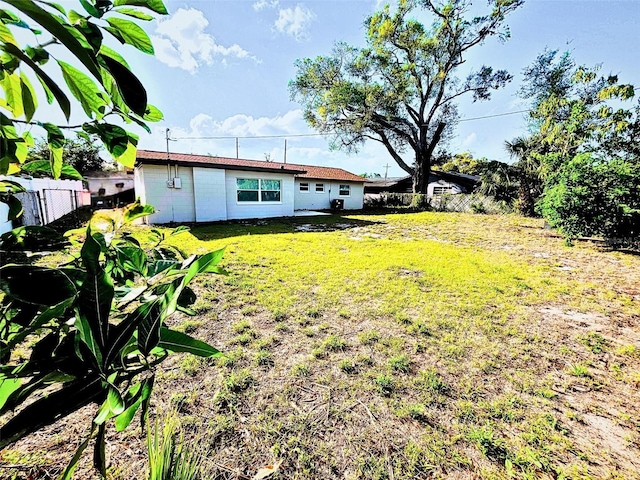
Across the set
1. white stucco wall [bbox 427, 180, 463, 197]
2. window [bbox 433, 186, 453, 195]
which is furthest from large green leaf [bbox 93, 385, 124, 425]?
window [bbox 433, 186, 453, 195]

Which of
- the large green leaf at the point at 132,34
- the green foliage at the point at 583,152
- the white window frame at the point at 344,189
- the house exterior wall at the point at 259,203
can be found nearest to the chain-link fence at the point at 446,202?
the green foliage at the point at 583,152

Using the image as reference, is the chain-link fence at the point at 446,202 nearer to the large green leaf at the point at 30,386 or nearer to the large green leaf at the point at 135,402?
the large green leaf at the point at 135,402

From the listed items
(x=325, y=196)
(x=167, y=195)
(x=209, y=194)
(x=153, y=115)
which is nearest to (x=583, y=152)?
(x=325, y=196)

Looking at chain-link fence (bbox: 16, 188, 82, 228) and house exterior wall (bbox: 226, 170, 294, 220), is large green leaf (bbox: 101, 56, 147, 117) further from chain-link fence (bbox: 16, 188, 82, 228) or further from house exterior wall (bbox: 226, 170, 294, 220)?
house exterior wall (bbox: 226, 170, 294, 220)

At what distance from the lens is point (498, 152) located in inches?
639

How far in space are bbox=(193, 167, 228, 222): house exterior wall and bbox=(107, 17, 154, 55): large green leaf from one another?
37.7 ft

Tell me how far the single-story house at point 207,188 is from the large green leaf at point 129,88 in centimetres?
1081

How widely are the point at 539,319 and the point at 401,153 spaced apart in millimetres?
19572

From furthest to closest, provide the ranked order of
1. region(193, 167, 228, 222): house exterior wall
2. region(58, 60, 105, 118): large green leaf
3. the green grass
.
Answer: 1. region(193, 167, 228, 222): house exterior wall
2. the green grass
3. region(58, 60, 105, 118): large green leaf

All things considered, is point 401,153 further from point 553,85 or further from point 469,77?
point 553,85

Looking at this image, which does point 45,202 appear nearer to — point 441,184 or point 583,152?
point 583,152

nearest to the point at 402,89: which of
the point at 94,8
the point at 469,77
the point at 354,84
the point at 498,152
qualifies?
the point at 354,84

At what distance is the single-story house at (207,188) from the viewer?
10227mm

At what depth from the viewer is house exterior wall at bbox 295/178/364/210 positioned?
1761 centimetres
